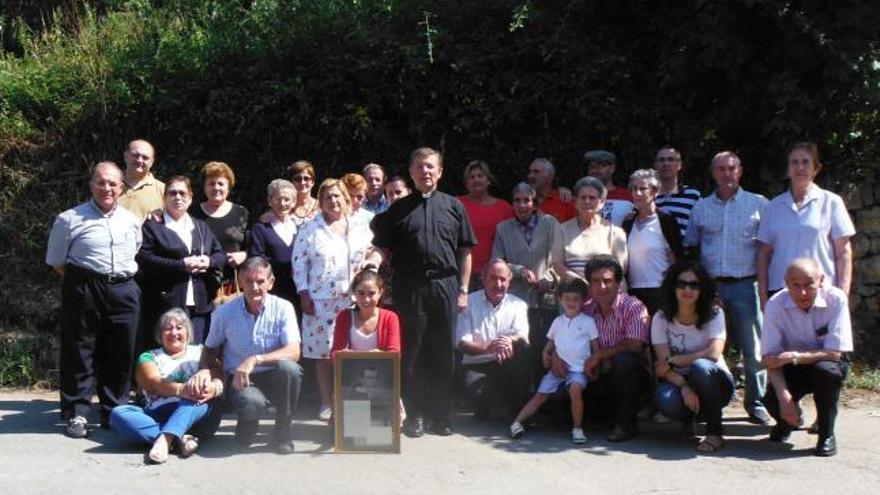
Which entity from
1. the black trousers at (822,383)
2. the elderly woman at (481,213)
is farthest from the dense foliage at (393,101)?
the black trousers at (822,383)

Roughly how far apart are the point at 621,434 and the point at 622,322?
0.76m

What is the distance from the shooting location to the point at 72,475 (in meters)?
5.85

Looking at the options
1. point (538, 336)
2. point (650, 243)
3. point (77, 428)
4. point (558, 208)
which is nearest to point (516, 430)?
point (538, 336)

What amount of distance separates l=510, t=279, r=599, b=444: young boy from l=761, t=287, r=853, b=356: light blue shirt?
1.14 m

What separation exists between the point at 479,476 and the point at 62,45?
7128 millimetres

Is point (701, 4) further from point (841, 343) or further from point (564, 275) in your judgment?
point (841, 343)

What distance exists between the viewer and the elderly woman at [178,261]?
7129 mm

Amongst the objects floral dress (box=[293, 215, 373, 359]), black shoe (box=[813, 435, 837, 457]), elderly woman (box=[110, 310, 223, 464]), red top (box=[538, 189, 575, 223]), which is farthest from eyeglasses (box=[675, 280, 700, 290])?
elderly woman (box=[110, 310, 223, 464])

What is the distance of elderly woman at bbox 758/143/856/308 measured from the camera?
675 centimetres

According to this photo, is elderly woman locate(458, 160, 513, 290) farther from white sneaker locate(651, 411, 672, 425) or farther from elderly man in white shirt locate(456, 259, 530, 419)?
white sneaker locate(651, 411, 672, 425)

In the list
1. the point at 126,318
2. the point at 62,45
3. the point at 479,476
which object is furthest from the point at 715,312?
the point at 62,45

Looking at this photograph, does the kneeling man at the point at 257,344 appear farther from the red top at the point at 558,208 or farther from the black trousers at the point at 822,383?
the black trousers at the point at 822,383

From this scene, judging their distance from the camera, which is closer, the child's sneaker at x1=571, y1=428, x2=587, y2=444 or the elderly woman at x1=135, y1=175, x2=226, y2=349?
the child's sneaker at x1=571, y1=428, x2=587, y2=444

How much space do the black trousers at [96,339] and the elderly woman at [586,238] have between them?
9.73 feet
